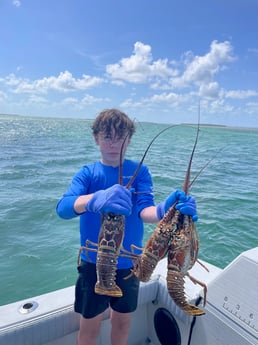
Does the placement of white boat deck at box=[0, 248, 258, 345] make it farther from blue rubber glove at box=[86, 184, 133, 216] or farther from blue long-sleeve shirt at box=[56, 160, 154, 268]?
blue rubber glove at box=[86, 184, 133, 216]

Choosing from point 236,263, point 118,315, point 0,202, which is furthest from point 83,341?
point 0,202

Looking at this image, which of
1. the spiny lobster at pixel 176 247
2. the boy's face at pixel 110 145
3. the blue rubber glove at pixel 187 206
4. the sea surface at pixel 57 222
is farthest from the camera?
the sea surface at pixel 57 222

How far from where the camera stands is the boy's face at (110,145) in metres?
2.98

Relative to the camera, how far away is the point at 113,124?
9.83 ft

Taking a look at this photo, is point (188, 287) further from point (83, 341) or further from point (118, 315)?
point (83, 341)

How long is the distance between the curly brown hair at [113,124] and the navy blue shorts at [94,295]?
1410 millimetres

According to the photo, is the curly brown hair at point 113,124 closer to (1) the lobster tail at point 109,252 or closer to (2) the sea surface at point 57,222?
(2) the sea surface at point 57,222

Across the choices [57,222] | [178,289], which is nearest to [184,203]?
[178,289]

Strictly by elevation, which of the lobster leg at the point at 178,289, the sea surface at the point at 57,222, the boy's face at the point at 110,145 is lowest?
the sea surface at the point at 57,222

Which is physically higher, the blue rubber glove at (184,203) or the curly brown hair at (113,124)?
the curly brown hair at (113,124)

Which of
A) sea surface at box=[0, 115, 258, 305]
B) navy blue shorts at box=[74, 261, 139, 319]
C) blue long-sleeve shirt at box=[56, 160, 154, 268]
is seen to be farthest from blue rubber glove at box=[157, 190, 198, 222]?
navy blue shorts at box=[74, 261, 139, 319]

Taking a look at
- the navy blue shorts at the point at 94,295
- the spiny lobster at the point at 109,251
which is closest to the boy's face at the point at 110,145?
the spiny lobster at the point at 109,251

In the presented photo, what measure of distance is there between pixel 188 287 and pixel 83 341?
138 centimetres

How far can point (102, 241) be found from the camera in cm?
277
